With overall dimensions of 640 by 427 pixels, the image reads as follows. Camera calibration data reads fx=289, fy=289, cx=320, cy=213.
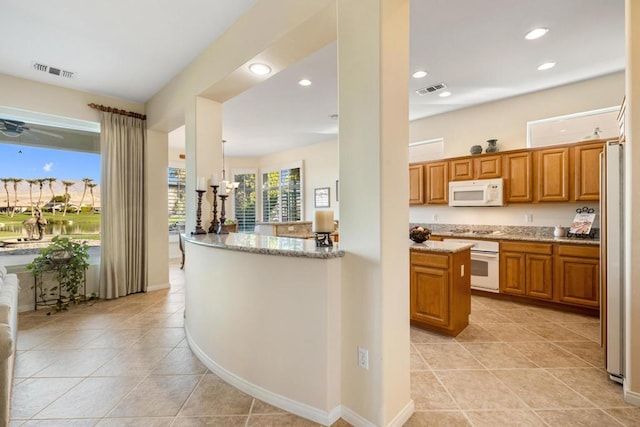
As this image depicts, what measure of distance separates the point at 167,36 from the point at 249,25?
93 centimetres

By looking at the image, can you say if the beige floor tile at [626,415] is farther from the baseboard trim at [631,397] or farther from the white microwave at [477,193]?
the white microwave at [477,193]

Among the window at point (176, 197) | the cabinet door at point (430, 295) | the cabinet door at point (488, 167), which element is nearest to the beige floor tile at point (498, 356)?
the cabinet door at point (430, 295)

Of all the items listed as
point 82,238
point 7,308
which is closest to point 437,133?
point 7,308

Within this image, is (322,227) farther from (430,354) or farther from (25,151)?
(25,151)

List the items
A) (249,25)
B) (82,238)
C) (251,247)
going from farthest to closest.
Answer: (82,238)
(249,25)
(251,247)

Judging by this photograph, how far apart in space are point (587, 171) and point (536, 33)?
1960 millimetres

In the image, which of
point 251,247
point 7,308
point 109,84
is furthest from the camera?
point 109,84

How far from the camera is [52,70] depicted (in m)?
3.34

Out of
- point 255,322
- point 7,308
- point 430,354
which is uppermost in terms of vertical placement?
point 7,308

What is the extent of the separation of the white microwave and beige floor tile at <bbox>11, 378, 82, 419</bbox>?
197 inches

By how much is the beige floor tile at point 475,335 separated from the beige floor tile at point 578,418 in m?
1.02

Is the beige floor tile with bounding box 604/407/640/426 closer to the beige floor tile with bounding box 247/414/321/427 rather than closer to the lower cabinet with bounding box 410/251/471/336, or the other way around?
the lower cabinet with bounding box 410/251/471/336

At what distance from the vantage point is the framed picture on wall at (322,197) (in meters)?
7.01

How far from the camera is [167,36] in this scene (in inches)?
108
